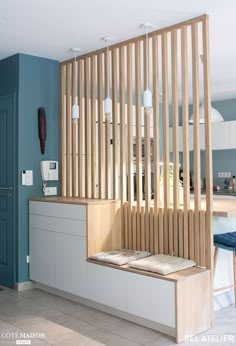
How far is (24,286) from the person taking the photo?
4.29 metres

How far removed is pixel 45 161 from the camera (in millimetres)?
4441

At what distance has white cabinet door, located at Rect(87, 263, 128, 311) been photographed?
131 inches

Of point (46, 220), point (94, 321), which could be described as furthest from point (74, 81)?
point (94, 321)

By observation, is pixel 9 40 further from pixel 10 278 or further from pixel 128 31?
pixel 10 278

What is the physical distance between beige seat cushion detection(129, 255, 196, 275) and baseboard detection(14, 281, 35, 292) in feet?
5.03

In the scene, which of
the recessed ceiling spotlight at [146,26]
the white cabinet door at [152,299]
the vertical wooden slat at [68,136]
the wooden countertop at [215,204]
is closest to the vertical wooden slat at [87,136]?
the vertical wooden slat at [68,136]

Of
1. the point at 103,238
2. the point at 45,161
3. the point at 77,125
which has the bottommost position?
the point at 103,238

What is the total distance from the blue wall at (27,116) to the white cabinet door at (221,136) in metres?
3.19

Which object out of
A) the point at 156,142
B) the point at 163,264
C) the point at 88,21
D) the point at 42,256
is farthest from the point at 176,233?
the point at 88,21

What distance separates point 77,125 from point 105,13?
4.99 ft

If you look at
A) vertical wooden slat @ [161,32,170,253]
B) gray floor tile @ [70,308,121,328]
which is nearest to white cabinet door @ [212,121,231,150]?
vertical wooden slat @ [161,32,170,253]

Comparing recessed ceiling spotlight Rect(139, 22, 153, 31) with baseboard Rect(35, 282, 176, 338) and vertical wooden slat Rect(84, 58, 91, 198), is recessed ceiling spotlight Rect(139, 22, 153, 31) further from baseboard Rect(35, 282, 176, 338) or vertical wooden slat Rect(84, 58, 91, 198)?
baseboard Rect(35, 282, 176, 338)

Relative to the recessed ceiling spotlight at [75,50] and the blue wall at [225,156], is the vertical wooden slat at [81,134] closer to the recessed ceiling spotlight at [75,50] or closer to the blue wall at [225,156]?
the recessed ceiling spotlight at [75,50]

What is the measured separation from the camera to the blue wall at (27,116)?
4297mm
